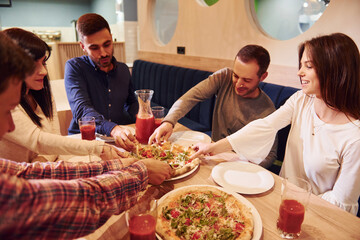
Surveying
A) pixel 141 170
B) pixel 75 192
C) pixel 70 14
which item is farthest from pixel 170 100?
pixel 70 14

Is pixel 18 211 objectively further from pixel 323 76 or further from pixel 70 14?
pixel 70 14

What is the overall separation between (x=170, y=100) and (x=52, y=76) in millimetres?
5444

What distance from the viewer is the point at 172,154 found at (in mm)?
1332

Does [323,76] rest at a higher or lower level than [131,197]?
higher

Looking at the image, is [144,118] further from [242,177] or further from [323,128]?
[323,128]

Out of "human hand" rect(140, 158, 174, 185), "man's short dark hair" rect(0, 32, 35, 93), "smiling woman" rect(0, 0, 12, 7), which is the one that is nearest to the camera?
"man's short dark hair" rect(0, 32, 35, 93)

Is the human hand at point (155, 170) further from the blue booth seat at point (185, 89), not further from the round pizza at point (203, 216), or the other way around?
the blue booth seat at point (185, 89)

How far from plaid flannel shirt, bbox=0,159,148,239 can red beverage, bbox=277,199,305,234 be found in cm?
49

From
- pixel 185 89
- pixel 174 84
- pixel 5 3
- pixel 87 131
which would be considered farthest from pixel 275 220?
pixel 5 3

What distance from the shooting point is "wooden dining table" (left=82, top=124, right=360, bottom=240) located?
0.81 meters

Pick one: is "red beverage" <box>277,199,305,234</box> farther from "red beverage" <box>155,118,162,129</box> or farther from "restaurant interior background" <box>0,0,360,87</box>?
"restaurant interior background" <box>0,0,360,87</box>

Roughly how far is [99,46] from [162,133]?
0.96 meters

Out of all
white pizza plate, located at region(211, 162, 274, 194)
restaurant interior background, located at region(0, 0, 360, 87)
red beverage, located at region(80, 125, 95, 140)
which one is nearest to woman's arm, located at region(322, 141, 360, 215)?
white pizza plate, located at region(211, 162, 274, 194)

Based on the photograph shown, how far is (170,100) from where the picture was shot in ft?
12.2
